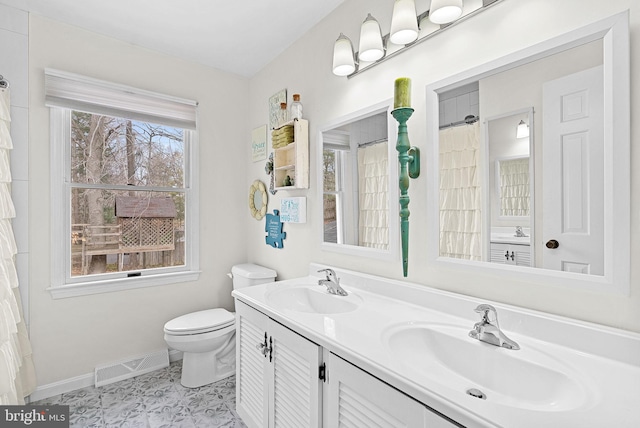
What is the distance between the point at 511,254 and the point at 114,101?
8.54ft

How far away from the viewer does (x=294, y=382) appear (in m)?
1.23

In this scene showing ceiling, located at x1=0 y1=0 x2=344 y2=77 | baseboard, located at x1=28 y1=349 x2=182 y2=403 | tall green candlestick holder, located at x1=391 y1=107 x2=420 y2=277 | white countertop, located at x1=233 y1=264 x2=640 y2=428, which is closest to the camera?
white countertop, located at x1=233 y1=264 x2=640 y2=428

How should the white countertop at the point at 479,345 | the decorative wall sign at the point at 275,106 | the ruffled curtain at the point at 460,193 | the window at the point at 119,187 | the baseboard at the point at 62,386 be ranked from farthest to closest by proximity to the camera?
the decorative wall sign at the point at 275,106, the window at the point at 119,187, the baseboard at the point at 62,386, the ruffled curtain at the point at 460,193, the white countertop at the point at 479,345

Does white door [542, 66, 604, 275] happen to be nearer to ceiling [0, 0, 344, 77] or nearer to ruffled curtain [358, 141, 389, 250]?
ruffled curtain [358, 141, 389, 250]

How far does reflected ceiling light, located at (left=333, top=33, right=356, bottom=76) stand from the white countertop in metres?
1.13

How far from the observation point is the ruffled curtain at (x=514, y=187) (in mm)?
1068

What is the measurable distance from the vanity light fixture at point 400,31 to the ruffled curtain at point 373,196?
43cm

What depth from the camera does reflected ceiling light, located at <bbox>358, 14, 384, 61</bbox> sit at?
1467mm

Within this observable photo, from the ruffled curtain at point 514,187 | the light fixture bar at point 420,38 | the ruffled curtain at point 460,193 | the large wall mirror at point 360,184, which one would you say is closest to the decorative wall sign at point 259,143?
the large wall mirror at point 360,184

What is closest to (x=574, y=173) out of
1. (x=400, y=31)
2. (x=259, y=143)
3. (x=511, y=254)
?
(x=511, y=254)

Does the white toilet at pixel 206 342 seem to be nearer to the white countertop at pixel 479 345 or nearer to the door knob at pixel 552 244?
the white countertop at pixel 479 345

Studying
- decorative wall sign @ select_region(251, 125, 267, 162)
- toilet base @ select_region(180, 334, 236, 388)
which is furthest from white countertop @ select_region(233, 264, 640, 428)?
decorative wall sign @ select_region(251, 125, 267, 162)

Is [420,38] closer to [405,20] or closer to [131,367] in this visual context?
[405,20]

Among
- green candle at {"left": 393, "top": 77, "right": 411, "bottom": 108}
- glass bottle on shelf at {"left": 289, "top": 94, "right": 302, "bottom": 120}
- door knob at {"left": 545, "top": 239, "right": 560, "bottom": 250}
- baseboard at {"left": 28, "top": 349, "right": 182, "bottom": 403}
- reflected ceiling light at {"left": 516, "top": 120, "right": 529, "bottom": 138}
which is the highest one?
glass bottle on shelf at {"left": 289, "top": 94, "right": 302, "bottom": 120}
